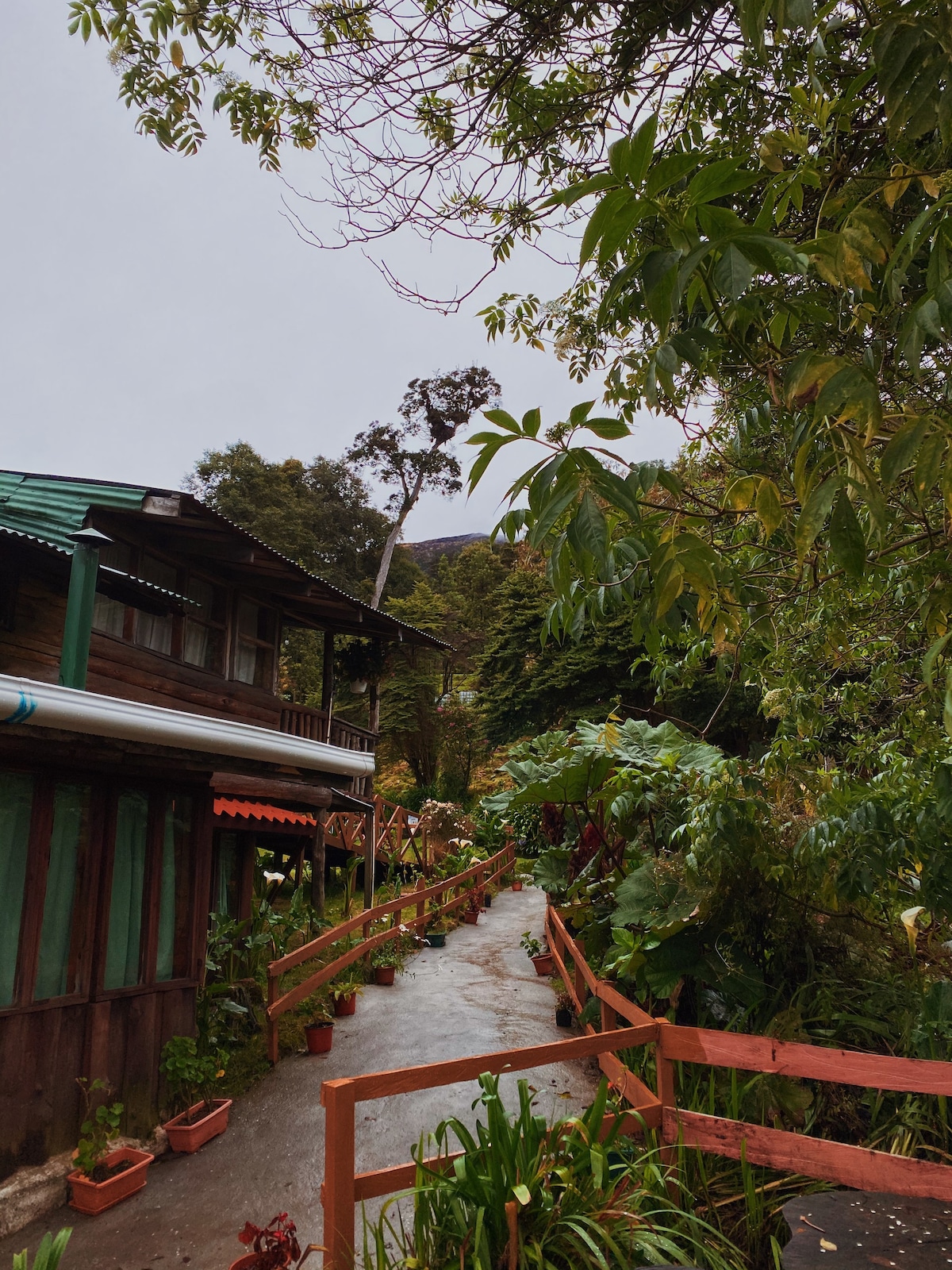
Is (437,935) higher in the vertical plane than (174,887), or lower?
lower

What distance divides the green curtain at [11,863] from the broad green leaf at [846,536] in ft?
15.9

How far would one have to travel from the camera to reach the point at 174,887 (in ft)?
19.9

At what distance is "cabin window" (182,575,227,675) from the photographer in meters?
9.46

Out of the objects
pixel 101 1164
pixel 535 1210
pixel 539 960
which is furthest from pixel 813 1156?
pixel 539 960

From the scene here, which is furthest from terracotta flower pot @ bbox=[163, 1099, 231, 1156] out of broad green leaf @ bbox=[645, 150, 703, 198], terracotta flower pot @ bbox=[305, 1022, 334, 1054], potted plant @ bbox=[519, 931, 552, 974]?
broad green leaf @ bbox=[645, 150, 703, 198]

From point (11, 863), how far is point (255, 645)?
6.30 metres

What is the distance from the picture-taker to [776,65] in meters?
3.69

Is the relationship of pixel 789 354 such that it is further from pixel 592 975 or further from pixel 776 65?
pixel 592 975

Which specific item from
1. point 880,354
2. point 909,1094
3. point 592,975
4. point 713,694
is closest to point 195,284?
point 880,354

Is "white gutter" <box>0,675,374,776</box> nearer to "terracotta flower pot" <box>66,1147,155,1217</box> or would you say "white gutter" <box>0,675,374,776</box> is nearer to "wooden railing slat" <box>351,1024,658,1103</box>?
"wooden railing slat" <box>351,1024,658,1103</box>

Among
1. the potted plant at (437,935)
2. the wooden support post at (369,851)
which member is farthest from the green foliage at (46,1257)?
the wooden support post at (369,851)

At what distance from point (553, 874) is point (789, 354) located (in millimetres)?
4626

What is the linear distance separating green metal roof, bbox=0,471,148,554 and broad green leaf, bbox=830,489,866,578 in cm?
745

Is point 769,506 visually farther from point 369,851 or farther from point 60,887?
point 369,851
